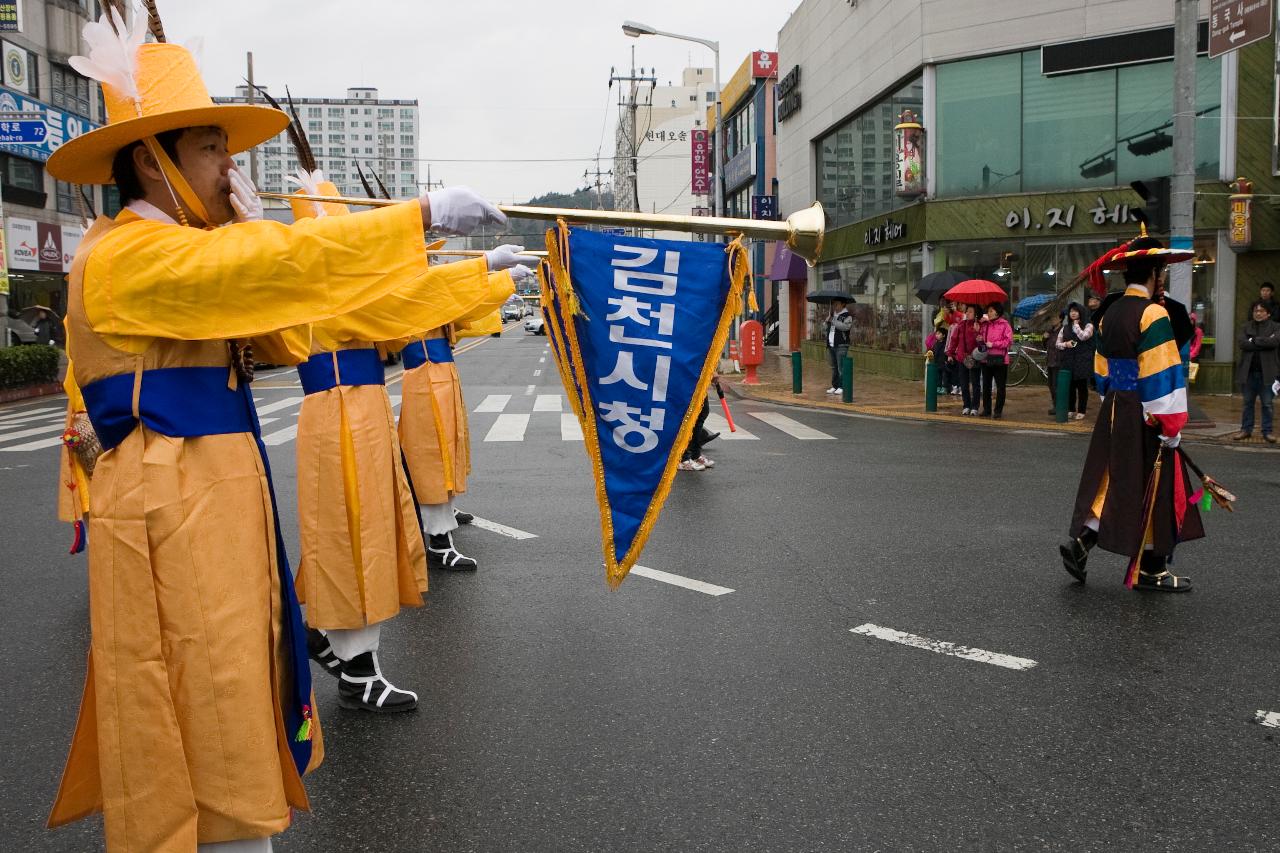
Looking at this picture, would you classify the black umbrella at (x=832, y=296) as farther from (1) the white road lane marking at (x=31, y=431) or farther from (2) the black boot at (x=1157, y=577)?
(2) the black boot at (x=1157, y=577)

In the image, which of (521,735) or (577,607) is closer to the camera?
(521,735)

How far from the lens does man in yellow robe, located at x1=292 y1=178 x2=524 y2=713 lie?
13.6ft

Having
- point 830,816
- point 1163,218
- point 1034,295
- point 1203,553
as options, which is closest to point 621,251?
point 830,816

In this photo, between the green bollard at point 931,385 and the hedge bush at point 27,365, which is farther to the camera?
the hedge bush at point 27,365

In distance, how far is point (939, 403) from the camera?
17.4 m

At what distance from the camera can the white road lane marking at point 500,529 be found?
741 cm

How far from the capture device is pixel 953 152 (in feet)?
70.1

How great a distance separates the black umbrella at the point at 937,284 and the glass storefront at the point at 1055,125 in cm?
253

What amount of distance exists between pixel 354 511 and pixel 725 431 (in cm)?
970

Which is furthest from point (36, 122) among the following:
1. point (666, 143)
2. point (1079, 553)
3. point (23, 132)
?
point (666, 143)

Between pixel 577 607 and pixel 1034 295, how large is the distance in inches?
665

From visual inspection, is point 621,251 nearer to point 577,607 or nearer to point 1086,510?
point 577,607

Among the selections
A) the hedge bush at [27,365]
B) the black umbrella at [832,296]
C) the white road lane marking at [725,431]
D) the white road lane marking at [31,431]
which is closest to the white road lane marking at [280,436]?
the white road lane marking at [31,431]

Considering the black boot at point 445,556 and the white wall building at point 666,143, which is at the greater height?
the white wall building at point 666,143
